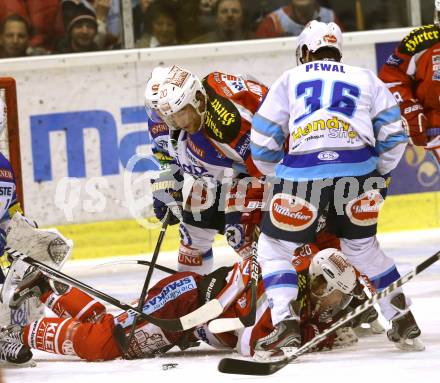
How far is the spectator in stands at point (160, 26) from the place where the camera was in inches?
297

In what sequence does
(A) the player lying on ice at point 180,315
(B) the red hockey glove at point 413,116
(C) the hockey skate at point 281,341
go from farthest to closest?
1. (B) the red hockey glove at point 413,116
2. (A) the player lying on ice at point 180,315
3. (C) the hockey skate at point 281,341

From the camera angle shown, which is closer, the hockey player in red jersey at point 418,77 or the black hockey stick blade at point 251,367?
the black hockey stick blade at point 251,367

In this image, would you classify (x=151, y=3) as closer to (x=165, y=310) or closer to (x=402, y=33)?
(x=402, y=33)

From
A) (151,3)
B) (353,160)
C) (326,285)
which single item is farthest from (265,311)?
(151,3)

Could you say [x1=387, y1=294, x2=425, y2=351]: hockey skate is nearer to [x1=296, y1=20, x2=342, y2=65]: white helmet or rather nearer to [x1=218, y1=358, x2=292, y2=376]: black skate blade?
[x1=218, y1=358, x2=292, y2=376]: black skate blade

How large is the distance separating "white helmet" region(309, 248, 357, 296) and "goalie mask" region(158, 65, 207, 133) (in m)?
0.76

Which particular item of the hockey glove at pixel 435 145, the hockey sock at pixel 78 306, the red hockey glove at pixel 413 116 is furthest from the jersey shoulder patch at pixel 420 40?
the hockey sock at pixel 78 306

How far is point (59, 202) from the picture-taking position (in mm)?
7410

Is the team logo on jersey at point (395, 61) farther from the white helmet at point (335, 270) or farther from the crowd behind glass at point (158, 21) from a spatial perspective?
the white helmet at point (335, 270)

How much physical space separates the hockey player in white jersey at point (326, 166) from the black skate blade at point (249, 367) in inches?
12.7

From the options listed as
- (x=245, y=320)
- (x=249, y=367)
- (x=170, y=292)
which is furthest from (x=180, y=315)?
(x=249, y=367)

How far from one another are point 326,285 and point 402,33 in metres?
3.83

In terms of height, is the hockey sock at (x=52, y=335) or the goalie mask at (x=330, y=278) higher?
the goalie mask at (x=330, y=278)

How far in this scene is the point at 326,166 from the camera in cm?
401
